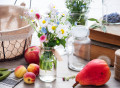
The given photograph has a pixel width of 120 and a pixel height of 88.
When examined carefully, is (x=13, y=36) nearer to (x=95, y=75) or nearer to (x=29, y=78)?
A: (x=29, y=78)

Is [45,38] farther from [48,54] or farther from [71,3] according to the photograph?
[71,3]

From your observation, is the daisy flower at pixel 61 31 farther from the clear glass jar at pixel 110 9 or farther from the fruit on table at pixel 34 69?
the clear glass jar at pixel 110 9

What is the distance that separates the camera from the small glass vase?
2.58ft

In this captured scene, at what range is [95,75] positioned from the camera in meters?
0.74

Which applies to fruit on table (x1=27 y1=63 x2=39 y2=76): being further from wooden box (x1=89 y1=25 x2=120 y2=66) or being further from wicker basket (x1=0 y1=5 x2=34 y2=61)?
wooden box (x1=89 y1=25 x2=120 y2=66)

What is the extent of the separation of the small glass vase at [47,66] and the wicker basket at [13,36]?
0.15m

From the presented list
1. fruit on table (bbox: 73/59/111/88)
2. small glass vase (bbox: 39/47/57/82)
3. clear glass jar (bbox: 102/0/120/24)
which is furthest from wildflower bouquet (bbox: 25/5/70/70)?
clear glass jar (bbox: 102/0/120/24)

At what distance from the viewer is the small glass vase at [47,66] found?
787mm

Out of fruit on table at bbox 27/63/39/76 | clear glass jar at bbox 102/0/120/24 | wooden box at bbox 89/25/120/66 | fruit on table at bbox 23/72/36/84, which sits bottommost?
fruit on table at bbox 23/72/36/84

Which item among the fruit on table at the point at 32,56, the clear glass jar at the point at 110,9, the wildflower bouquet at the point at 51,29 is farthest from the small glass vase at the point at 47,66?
the clear glass jar at the point at 110,9

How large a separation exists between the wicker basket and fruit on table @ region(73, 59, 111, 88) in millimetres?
295

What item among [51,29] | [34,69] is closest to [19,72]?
[34,69]

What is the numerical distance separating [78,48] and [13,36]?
0.90 ft

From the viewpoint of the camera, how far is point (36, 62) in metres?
0.92
